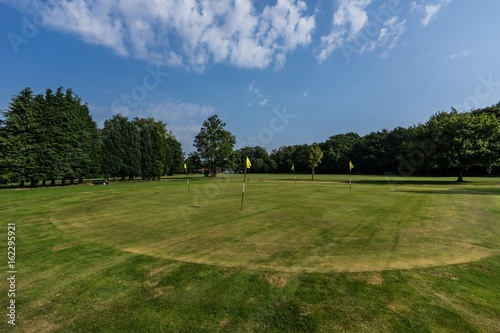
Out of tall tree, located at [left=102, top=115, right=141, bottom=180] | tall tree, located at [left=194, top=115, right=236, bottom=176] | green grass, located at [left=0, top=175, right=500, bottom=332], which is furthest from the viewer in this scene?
tall tree, located at [left=194, top=115, right=236, bottom=176]

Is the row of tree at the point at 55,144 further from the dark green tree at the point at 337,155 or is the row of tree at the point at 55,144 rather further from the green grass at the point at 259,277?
the dark green tree at the point at 337,155

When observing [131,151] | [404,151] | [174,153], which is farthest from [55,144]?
[404,151]

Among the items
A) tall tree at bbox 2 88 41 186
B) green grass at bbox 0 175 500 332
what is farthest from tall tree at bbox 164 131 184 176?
green grass at bbox 0 175 500 332

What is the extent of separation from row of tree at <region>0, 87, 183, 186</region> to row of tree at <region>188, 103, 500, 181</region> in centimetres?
1993

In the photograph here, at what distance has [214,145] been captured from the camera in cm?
6681

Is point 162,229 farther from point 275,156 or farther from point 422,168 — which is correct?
point 275,156

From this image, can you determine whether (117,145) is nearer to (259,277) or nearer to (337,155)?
(259,277)

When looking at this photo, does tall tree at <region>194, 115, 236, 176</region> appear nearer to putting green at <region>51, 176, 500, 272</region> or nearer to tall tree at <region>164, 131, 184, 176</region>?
tall tree at <region>164, 131, 184, 176</region>

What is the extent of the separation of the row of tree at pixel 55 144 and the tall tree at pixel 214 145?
17.1 metres

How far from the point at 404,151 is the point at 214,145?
42.5 meters

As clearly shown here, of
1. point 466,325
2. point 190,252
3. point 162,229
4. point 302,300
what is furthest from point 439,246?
point 162,229

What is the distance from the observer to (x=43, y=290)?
17.4 feet

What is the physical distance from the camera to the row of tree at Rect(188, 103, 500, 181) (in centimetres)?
3856

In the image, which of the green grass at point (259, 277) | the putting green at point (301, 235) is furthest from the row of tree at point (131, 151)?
the green grass at point (259, 277)
